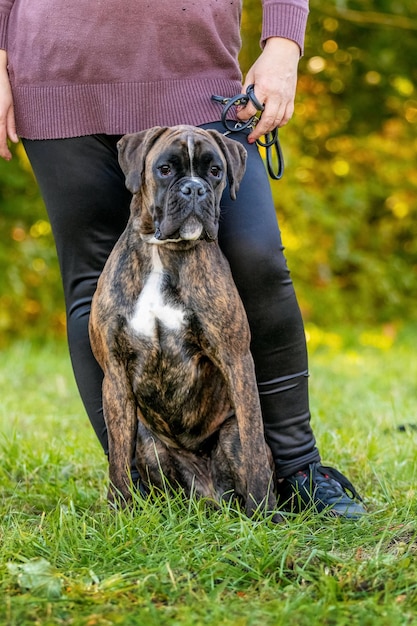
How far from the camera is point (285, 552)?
237 centimetres

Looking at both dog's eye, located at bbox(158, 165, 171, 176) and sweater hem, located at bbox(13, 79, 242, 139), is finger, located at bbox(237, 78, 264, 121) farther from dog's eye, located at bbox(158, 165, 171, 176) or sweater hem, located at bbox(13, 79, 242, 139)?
dog's eye, located at bbox(158, 165, 171, 176)

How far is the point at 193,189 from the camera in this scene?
8.99ft

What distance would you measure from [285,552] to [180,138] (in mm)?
1282

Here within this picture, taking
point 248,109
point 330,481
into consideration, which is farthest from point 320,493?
point 248,109

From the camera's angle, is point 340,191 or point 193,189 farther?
point 340,191

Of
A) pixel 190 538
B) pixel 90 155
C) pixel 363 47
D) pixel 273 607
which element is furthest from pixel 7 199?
pixel 273 607

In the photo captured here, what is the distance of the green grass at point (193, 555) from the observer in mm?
2094

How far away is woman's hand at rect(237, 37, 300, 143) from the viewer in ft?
9.39

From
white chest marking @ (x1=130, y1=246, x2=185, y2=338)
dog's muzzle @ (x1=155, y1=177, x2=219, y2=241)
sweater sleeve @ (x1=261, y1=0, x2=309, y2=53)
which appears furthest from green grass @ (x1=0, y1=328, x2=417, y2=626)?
sweater sleeve @ (x1=261, y1=0, x2=309, y2=53)

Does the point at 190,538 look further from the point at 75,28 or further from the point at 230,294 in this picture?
the point at 75,28

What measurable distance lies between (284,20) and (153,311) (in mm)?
1039

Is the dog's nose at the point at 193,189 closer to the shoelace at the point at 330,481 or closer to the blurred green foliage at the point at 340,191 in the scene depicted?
the shoelace at the point at 330,481

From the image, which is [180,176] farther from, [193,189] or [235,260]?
[235,260]

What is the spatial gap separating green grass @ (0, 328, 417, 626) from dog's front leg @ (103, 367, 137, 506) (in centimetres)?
14
